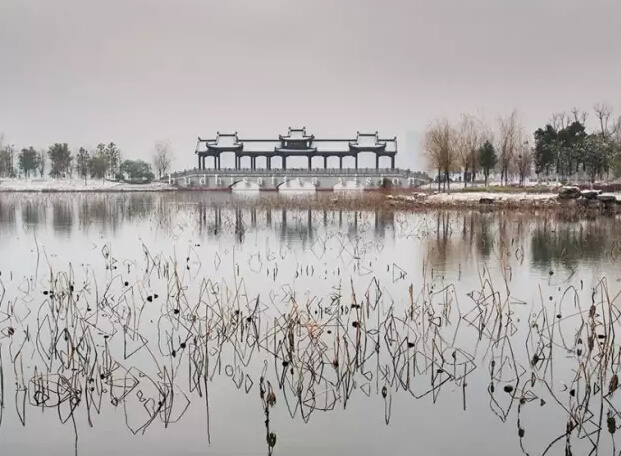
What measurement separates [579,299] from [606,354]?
13.1ft

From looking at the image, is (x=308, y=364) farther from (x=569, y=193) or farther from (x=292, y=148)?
(x=292, y=148)

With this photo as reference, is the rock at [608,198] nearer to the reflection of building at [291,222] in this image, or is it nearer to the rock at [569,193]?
the rock at [569,193]

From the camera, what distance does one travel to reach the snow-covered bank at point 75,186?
75.2m

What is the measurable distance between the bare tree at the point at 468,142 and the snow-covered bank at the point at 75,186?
38.1 metres

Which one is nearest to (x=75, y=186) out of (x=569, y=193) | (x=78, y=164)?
(x=78, y=164)

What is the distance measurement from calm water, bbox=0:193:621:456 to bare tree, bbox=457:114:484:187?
45148 mm

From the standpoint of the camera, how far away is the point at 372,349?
696 cm

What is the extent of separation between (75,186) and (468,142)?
2117 inches

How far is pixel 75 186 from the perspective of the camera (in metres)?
81.6

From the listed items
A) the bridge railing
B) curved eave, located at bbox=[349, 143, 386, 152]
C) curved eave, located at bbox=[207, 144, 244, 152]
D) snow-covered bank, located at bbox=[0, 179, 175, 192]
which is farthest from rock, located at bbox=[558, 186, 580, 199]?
curved eave, located at bbox=[207, 144, 244, 152]

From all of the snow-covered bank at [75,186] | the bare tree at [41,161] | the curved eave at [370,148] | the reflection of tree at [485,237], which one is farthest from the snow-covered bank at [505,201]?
the bare tree at [41,161]

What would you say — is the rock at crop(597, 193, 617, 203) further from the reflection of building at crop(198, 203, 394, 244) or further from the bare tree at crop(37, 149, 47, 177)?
the bare tree at crop(37, 149, 47, 177)

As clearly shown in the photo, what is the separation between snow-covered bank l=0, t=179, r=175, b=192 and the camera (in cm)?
7525

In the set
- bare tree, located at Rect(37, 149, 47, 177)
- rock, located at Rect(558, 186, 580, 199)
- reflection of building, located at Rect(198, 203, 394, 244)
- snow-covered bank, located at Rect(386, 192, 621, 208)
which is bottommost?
reflection of building, located at Rect(198, 203, 394, 244)
